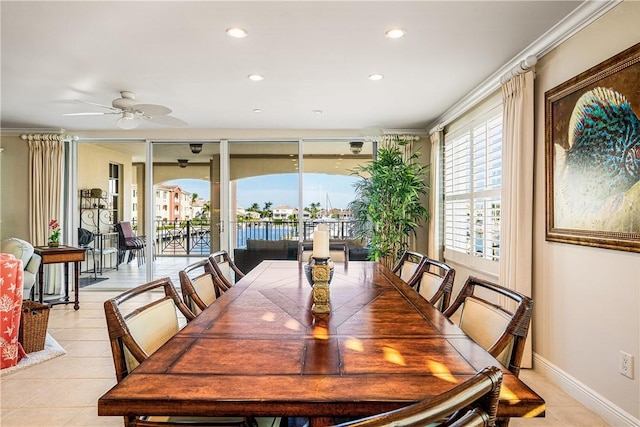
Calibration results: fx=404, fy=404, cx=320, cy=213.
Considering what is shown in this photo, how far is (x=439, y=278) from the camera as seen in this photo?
227 cm

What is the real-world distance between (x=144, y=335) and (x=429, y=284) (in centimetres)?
158

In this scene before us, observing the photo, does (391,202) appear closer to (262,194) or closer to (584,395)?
(262,194)

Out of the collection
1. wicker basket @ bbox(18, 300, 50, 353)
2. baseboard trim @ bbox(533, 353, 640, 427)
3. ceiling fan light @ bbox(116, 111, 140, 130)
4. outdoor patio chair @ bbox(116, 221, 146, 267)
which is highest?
ceiling fan light @ bbox(116, 111, 140, 130)

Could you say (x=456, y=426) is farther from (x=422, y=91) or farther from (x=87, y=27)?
(x=422, y=91)

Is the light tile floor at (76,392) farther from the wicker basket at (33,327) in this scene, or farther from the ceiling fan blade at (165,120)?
the ceiling fan blade at (165,120)

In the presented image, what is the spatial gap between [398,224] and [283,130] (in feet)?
7.32

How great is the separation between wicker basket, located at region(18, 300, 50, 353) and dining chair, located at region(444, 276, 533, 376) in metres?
3.37

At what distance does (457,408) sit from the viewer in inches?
27.9

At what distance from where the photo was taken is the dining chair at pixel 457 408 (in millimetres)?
657

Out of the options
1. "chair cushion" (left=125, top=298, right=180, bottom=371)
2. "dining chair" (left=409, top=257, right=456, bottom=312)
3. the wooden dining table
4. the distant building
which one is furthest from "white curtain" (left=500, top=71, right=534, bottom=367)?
the distant building

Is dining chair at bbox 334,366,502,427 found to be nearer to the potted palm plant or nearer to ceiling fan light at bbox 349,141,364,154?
the potted palm plant

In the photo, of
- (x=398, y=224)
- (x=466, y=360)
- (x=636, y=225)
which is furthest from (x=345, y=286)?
(x=398, y=224)

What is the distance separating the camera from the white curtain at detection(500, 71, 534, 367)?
9.98ft

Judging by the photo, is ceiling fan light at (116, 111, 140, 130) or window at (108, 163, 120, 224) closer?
ceiling fan light at (116, 111, 140, 130)
